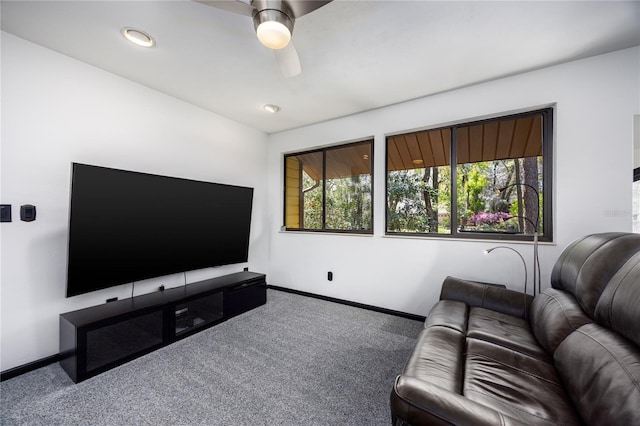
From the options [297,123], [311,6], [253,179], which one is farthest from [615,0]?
[253,179]

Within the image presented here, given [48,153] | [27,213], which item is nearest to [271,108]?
[48,153]

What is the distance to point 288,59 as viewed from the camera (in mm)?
1788

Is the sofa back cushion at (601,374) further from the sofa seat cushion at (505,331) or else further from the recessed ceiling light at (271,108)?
the recessed ceiling light at (271,108)

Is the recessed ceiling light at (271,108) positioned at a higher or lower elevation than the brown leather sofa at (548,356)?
higher

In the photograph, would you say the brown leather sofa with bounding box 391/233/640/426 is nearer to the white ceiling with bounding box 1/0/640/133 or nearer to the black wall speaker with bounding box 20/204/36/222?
the white ceiling with bounding box 1/0/640/133

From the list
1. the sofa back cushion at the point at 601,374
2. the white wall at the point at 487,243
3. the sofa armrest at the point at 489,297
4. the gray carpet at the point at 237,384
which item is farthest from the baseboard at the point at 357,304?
the sofa back cushion at the point at 601,374

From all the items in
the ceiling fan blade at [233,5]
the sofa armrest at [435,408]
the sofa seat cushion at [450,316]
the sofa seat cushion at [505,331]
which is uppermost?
the ceiling fan blade at [233,5]

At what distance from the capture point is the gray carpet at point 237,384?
1.58 m

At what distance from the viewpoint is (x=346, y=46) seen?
83.5 inches

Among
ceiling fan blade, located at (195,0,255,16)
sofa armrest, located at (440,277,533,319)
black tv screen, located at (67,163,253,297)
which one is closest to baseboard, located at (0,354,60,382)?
black tv screen, located at (67,163,253,297)

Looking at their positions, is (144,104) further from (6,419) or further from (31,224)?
(6,419)

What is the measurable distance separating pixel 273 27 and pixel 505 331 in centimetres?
240

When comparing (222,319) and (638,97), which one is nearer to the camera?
(638,97)

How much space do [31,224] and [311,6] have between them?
2677 millimetres
